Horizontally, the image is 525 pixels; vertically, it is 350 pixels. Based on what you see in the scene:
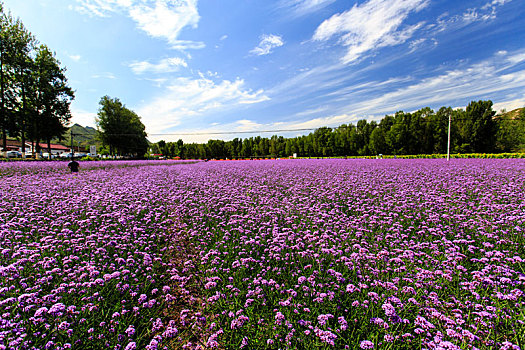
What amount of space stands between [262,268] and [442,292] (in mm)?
2213

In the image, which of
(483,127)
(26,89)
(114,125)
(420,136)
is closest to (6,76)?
(26,89)

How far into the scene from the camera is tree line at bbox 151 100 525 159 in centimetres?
4256

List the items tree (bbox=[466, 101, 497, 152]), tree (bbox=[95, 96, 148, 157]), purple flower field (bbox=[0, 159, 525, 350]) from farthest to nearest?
tree (bbox=[95, 96, 148, 157]) → tree (bbox=[466, 101, 497, 152]) → purple flower field (bbox=[0, 159, 525, 350])

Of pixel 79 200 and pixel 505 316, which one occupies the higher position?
pixel 79 200

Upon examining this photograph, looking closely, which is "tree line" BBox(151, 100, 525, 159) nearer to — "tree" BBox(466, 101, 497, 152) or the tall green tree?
"tree" BBox(466, 101, 497, 152)

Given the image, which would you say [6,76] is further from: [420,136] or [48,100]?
[420,136]

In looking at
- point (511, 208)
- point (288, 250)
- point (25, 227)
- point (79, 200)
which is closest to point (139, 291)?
point (288, 250)

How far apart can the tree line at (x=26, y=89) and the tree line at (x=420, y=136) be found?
56164 mm

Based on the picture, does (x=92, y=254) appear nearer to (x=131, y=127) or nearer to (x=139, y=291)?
(x=139, y=291)

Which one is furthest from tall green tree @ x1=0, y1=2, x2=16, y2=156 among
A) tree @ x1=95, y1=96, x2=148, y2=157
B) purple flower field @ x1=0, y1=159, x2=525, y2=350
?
purple flower field @ x1=0, y1=159, x2=525, y2=350

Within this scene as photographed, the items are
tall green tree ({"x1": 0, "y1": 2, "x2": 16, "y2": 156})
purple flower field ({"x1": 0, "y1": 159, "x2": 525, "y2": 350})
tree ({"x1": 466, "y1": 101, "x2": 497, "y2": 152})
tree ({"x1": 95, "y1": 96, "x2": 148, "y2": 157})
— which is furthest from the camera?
tree ({"x1": 95, "y1": 96, "x2": 148, "y2": 157})

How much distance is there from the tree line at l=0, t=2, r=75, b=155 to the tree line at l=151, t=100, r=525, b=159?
5616cm

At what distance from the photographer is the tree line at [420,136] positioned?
4256 centimetres

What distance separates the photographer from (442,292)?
262 cm
